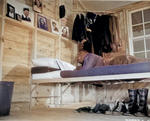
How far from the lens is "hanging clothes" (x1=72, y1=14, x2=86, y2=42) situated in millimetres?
3057

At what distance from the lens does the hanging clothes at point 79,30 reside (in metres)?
3.06

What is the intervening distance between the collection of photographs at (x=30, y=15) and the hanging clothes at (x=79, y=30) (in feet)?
0.82

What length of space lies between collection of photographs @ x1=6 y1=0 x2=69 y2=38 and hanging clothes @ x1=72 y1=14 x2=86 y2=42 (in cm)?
25

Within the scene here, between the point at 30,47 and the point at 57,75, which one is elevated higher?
the point at 30,47

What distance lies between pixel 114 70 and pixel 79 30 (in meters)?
1.64

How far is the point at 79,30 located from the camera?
122 inches

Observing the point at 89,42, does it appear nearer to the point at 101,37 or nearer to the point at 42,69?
the point at 101,37

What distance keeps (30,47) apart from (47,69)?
53 centimetres

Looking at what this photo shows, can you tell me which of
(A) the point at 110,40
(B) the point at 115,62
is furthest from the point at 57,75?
(A) the point at 110,40

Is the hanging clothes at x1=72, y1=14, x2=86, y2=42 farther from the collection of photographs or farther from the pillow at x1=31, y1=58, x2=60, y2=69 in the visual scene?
the pillow at x1=31, y1=58, x2=60, y2=69

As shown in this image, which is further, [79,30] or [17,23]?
[79,30]

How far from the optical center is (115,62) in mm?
1824

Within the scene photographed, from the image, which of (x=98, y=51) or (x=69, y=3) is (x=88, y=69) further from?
(x=69, y=3)

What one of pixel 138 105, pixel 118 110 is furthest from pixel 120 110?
pixel 138 105
